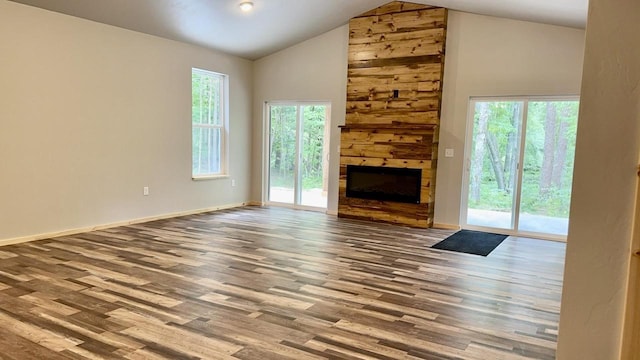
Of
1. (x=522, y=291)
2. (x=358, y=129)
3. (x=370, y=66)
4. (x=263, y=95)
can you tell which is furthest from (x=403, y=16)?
(x=522, y=291)

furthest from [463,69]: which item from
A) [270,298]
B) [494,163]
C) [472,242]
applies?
[270,298]

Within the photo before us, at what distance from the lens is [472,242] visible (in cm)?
547

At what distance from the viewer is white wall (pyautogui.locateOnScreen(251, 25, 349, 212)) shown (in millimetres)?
7141

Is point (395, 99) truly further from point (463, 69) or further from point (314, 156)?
point (314, 156)

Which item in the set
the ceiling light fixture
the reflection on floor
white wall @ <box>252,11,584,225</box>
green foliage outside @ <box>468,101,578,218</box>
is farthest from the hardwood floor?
the ceiling light fixture

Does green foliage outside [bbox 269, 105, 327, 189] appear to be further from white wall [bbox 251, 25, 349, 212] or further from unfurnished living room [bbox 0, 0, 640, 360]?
white wall [bbox 251, 25, 349, 212]

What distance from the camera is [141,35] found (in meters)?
5.95

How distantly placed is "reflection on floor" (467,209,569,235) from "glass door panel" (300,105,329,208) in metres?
2.56

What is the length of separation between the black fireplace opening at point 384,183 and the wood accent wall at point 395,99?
0.08 meters

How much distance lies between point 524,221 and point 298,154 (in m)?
3.82

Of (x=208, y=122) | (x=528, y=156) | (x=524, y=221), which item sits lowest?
(x=524, y=221)

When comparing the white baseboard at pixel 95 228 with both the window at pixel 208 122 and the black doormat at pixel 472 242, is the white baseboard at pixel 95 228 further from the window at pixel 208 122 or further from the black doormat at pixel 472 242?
the black doormat at pixel 472 242

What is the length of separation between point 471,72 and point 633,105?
448 centimetres

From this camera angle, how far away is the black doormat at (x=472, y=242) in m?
5.10
